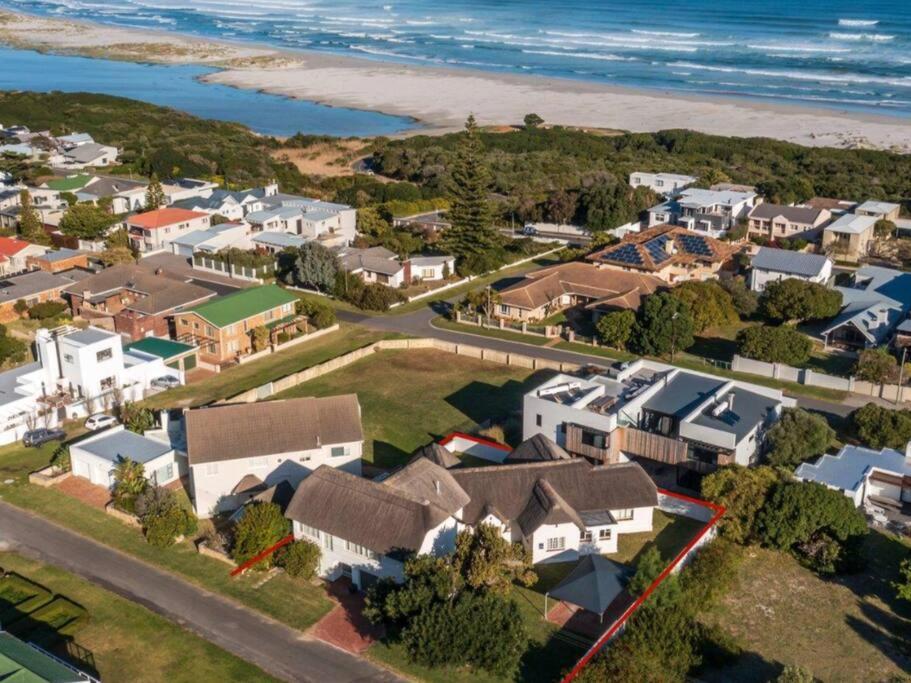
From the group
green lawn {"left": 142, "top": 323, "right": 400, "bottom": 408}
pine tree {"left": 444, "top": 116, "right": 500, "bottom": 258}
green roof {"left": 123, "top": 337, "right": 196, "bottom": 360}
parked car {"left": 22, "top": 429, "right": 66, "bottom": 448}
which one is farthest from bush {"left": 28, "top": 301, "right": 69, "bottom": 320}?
pine tree {"left": 444, "top": 116, "right": 500, "bottom": 258}

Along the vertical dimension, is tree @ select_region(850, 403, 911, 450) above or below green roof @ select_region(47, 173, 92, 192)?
above

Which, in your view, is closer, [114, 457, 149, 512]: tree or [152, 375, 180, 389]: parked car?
[114, 457, 149, 512]: tree

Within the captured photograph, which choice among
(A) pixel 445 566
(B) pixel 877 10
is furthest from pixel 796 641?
(B) pixel 877 10

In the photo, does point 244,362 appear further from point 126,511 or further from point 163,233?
point 163,233

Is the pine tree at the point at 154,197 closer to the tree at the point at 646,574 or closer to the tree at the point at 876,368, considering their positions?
the tree at the point at 876,368

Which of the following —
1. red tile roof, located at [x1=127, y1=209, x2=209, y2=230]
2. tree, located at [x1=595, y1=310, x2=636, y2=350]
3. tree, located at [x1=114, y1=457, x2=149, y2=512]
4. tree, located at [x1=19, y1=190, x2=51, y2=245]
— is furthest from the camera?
tree, located at [x1=19, y1=190, x2=51, y2=245]

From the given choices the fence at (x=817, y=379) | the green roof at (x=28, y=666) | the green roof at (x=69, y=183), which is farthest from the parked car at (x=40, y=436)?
the green roof at (x=69, y=183)

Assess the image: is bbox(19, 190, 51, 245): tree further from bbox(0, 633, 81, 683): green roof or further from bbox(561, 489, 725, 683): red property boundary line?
bbox(561, 489, 725, 683): red property boundary line
